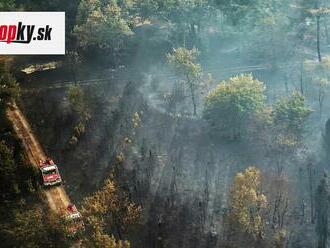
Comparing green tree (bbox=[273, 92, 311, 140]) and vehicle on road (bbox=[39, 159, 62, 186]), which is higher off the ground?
green tree (bbox=[273, 92, 311, 140])

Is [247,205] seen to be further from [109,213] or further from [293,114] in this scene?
[293,114]

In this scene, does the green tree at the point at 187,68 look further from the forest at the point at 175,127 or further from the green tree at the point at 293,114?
the green tree at the point at 293,114

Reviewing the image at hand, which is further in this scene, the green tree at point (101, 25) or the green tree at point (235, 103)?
the green tree at point (101, 25)

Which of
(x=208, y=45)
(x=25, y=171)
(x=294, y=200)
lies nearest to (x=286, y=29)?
(x=208, y=45)

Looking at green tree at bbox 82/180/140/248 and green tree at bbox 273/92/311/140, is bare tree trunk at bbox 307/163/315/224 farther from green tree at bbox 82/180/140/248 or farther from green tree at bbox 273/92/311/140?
green tree at bbox 82/180/140/248

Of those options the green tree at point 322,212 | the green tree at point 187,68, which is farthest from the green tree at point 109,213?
the green tree at point 187,68

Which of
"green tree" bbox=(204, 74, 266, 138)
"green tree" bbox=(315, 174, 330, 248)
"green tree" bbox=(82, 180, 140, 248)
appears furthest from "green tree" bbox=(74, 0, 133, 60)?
"green tree" bbox=(315, 174, 330, 248)

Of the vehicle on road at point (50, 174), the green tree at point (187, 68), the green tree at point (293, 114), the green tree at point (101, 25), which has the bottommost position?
the vehicle on road at point (50, 174)
